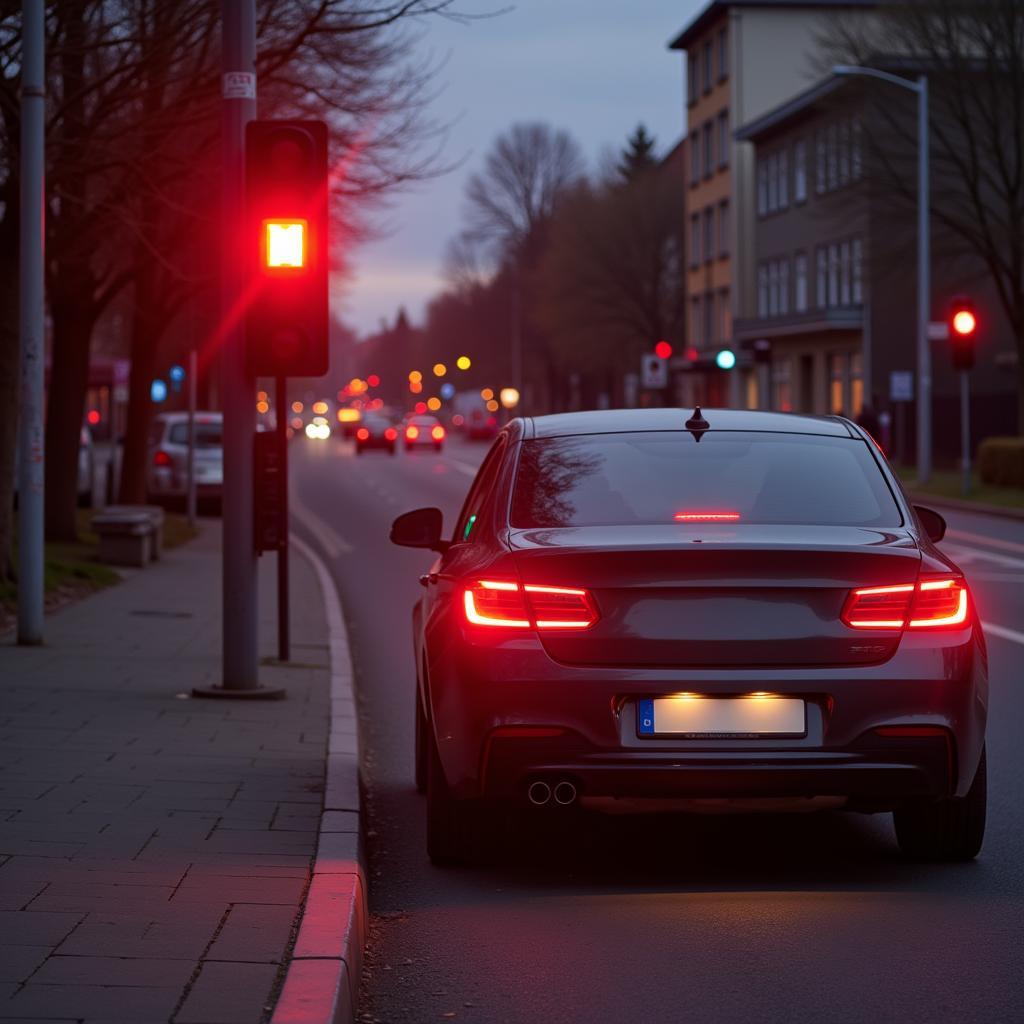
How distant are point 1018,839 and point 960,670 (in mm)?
1365

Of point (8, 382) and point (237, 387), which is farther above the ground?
point (8, 382)

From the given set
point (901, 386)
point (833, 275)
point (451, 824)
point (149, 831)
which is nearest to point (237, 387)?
point (149, 831)

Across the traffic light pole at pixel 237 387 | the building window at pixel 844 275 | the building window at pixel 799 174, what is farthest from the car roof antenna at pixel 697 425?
the building window at pixel 799 174

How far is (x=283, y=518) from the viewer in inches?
463

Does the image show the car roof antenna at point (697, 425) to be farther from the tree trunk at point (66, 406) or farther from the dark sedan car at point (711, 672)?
the tree trunk at point (66, 406)

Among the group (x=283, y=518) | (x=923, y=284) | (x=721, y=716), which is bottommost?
(x=721, y=716)

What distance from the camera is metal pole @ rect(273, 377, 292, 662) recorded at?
Answer: 38.6 ft

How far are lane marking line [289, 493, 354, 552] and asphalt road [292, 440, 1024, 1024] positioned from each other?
57.6 ft

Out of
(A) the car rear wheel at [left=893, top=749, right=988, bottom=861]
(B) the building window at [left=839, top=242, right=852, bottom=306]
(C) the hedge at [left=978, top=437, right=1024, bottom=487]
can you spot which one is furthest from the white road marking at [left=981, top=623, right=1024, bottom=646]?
(B) the building window at [left=839, top=242, right=852, bottom=306]

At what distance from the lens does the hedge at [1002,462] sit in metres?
37.2

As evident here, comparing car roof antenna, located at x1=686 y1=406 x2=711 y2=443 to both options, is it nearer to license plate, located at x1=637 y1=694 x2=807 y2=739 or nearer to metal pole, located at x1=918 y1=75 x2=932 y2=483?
Result: license plate, located at x1=637 y1=694 x2=807 y2=739

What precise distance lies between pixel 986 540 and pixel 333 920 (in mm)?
22309

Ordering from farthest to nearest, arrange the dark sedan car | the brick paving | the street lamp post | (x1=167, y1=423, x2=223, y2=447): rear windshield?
the street lamp post, (x1=167, y1=423, x2=223, y2=447): rear windshield, the dark sedan car, the brick paving

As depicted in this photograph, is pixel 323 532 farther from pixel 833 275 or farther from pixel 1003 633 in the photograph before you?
pixel 833 275
